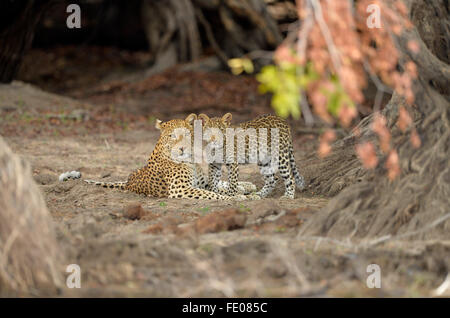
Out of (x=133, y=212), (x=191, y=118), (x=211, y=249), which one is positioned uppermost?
(x=191, y=118)

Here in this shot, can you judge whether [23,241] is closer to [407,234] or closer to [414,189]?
[407,234]

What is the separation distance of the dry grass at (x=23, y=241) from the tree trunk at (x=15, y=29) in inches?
481

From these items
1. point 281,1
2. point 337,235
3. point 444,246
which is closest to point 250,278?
point 337,235

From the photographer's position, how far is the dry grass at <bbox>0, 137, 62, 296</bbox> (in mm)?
5660

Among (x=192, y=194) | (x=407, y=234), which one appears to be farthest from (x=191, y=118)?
(x=407, y=234)

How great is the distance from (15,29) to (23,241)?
13.3 metres

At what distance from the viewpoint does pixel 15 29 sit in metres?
17.8

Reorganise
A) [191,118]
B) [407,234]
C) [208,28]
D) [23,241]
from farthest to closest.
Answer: [208,28] → [191,118] → [407,234] → [23,241]

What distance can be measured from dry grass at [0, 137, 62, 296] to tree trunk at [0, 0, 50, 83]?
481 inches

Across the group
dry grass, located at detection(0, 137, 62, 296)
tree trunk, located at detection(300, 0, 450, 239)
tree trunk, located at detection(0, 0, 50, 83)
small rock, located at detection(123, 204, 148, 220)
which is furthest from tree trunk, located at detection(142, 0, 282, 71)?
dry grass, located at detection(0, 137, 62, 296)

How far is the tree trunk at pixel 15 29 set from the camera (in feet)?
56.7

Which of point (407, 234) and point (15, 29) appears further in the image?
point (15, 29)

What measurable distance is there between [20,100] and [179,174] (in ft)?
29.3

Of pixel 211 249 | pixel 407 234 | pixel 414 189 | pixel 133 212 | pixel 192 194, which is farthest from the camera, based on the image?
pixel 192 194
